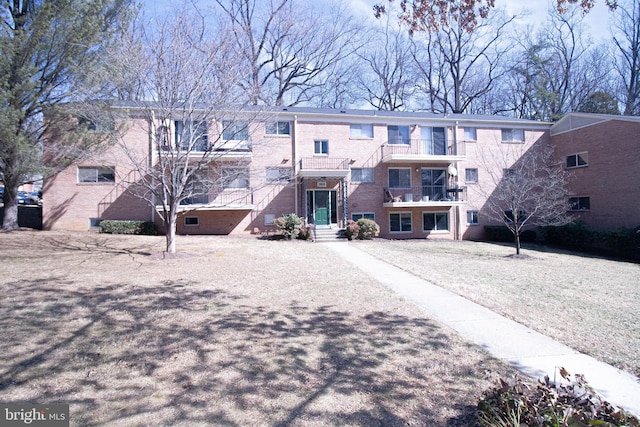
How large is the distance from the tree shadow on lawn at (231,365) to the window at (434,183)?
1839 centimetres

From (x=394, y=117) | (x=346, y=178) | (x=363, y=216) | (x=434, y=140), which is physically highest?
(x=394, y=117)

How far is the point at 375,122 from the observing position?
22453 mm

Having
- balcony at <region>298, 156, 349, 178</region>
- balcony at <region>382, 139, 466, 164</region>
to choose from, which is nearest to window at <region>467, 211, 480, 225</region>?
balcony at <region>382, 139, 466, 164</region>

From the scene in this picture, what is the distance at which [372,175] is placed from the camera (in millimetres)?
22359

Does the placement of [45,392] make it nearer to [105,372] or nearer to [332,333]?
[105,372]

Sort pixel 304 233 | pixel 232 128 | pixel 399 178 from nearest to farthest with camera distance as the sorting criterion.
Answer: pixel 232 128 < pixel 304 233 < pixel 399 178

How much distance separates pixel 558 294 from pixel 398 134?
16357 mm

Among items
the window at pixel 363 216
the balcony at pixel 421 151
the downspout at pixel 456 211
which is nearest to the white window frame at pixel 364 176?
the balcony at pixel 421 151

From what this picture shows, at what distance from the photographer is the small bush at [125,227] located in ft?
60.4

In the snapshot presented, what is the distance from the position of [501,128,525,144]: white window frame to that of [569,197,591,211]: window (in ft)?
16.4

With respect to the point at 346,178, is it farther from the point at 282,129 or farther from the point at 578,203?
the point at 578,203

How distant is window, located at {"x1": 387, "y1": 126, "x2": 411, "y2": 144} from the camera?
2278 cm

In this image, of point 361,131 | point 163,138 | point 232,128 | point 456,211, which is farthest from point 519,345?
point 456,211

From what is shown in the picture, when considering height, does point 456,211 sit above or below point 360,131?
below
